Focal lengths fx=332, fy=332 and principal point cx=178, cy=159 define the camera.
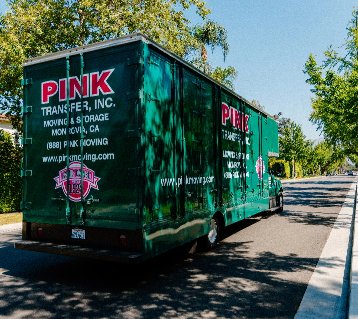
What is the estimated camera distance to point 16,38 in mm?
14547

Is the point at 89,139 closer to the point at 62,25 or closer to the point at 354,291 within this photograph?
the point at 354,291

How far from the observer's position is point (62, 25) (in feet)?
52.2

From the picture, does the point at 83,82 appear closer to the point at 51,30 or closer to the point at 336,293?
the point at 336,293

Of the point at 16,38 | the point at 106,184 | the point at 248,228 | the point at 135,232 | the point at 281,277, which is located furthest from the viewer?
the point at 16,38

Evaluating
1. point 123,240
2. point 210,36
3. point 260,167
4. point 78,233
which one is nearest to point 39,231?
point 78,233

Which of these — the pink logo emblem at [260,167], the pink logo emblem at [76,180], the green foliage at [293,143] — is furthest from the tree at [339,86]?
the green foliage at [293,143]

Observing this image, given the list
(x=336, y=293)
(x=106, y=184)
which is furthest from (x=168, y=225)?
(x=336, y=293)

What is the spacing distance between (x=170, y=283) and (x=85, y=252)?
1.48 metres

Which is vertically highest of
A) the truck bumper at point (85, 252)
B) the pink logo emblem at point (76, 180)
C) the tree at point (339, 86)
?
the tree at point (339, 86)

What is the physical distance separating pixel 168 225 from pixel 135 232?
29.4 inches

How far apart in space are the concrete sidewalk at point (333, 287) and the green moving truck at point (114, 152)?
222 centimetres

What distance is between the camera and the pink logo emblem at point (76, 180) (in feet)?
17.6

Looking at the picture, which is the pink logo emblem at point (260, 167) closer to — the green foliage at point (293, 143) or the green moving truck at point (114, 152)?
the green moving truck at point (114, 152)

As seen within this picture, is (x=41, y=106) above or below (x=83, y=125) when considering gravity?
above
